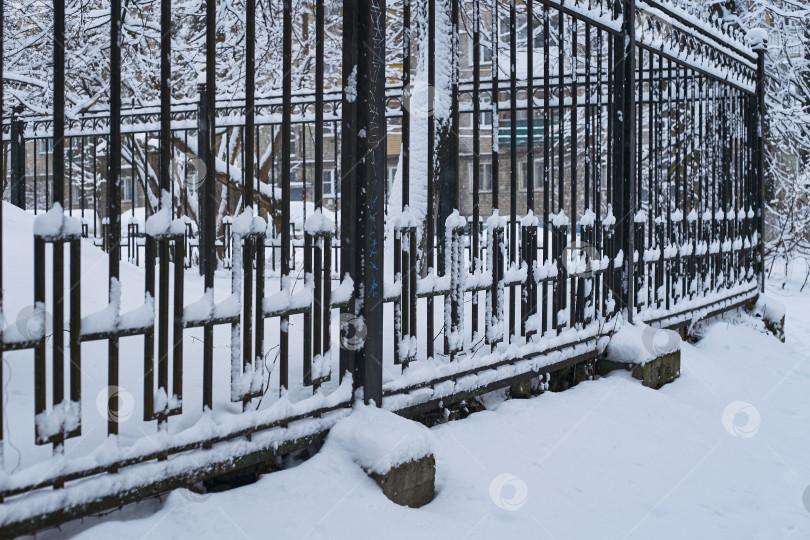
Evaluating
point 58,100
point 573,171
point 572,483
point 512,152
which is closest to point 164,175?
point 58,100

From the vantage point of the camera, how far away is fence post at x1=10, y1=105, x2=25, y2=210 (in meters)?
7.13

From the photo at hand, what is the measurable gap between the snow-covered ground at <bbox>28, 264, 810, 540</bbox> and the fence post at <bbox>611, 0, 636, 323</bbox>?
802 millimetres

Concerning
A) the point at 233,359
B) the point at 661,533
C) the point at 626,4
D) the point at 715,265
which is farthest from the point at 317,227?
the point at 715,265

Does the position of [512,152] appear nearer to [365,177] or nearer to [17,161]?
[365,177]

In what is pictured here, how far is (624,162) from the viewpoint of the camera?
15.9 ft

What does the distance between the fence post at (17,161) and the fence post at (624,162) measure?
592cm

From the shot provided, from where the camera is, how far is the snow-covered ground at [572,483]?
6.96ft

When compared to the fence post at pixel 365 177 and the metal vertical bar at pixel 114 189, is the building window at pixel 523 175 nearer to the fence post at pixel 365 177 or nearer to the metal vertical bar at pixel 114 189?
the fence post at pixel 365 177

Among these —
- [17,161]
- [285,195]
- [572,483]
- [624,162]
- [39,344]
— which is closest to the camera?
[39,344]

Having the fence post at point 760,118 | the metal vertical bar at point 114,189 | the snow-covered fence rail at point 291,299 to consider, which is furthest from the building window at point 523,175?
the metal vertical bar at point 114,189

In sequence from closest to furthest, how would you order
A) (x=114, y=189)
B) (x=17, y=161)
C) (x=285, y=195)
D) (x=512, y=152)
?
(x=114, y=189) < (x=285, y=195) < (x=512, y=152) < (x=17, y=161)

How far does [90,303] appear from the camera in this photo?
3.14 meters

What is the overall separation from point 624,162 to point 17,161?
21.8 feet

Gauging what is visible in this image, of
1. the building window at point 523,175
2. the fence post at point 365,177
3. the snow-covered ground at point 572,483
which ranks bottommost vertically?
the snow-covered ground at point 572,483
